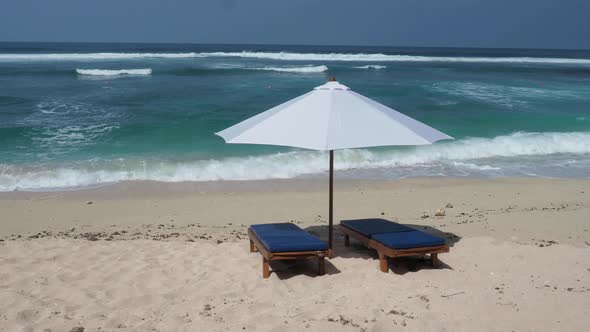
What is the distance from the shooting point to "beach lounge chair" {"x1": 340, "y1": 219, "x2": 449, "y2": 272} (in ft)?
18.5

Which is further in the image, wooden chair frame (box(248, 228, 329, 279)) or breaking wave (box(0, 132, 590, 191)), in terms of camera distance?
breaking wave (box(0, 132, 590, 191))

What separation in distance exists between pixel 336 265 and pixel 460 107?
16.8 meters

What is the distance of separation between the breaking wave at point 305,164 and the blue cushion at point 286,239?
5196mm

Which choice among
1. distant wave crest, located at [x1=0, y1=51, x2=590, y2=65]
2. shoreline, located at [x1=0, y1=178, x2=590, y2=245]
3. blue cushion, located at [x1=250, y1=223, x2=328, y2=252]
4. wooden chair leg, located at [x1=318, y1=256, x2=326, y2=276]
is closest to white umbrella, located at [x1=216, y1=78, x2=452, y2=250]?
blue cushion, located at [x1=250, y1=223, x2=328, y2=252]

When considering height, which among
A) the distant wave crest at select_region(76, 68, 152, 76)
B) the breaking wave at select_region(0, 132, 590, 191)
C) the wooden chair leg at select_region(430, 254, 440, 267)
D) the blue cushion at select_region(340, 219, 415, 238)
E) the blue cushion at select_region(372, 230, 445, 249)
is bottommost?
the breaking wave at select_region(0, 132, 590, 191)

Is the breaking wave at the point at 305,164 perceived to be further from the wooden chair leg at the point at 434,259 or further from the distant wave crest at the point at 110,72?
the distant wave crest at the point at 110,72

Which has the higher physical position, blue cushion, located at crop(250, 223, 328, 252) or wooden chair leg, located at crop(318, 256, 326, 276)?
blue cushion, located at crop(250, 223, 328, 252)

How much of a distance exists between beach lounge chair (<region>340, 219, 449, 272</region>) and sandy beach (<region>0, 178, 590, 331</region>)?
217mm

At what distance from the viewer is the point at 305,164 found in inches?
482

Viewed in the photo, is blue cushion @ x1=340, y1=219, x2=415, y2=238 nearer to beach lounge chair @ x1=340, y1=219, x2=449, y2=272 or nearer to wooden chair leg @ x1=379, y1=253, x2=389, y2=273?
beach lounge chair @ x1=340, y1=219, x2=449, y2=272

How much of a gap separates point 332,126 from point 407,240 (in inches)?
59.8

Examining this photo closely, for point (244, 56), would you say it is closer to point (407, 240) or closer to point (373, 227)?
point (373, 227)

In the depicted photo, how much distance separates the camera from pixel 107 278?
5.49m

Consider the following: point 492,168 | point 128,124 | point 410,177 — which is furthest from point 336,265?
point 128,124
